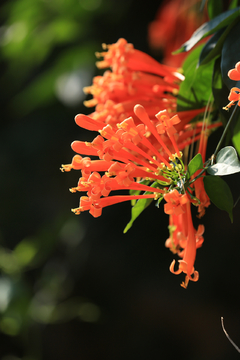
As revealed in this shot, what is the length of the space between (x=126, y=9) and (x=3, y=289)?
715mm

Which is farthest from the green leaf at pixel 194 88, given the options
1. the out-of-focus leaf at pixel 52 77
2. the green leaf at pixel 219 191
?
the out-of-focus leaf at pixel 52 77

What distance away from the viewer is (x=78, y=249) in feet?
3.00

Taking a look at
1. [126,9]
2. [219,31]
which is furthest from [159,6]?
[219,31]

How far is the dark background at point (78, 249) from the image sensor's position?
30.4 inches

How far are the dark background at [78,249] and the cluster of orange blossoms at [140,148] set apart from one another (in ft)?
1.14

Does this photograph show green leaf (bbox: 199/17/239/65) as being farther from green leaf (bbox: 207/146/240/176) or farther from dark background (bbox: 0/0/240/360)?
dark background (bbox: 0/0/240/360)

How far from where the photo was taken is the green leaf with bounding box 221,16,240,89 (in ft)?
0.77

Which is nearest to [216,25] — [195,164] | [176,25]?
[195,164]

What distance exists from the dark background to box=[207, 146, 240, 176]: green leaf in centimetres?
44

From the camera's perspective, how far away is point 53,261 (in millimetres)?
958

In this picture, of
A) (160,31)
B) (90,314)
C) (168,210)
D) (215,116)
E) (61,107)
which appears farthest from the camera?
(61,107)

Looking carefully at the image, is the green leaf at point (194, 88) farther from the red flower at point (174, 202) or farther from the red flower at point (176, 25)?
the red flower at point (176, 25)

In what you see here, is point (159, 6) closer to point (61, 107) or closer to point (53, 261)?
point (61, 107)

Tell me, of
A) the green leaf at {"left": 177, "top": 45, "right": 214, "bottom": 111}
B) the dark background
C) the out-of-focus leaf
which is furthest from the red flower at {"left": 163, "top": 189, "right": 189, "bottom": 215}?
the out-of-focus leaf
